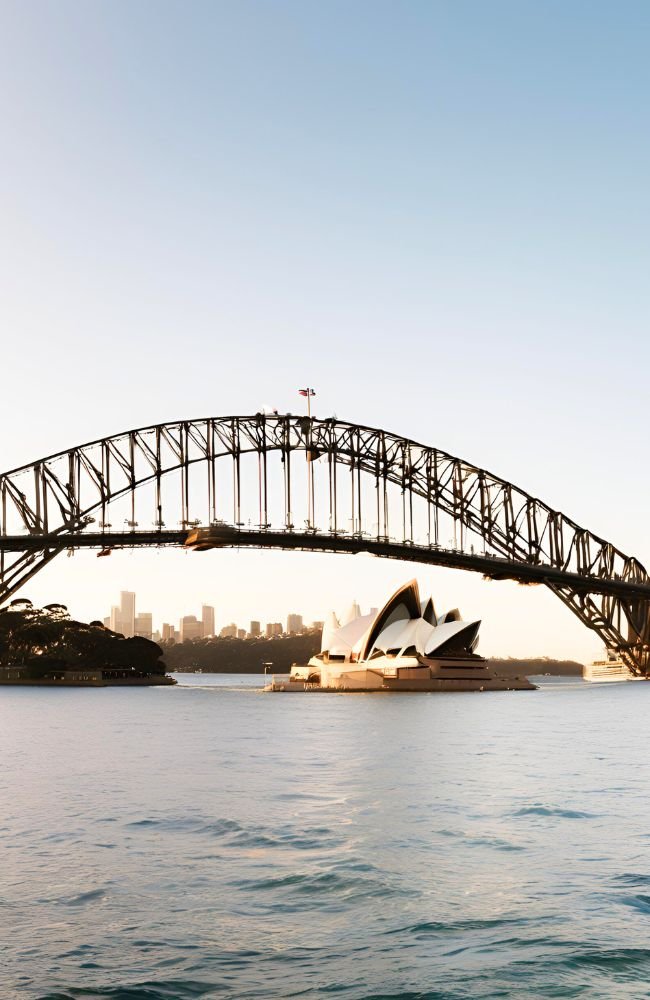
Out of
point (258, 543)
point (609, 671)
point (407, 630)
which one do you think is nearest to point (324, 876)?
point (258, 543)

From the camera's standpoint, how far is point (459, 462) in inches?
4318

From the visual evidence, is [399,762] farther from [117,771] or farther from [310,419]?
[310,419]

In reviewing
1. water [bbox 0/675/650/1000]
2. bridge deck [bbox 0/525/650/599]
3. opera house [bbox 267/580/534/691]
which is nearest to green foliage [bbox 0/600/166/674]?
opera house [bbox 267/580/534/691]

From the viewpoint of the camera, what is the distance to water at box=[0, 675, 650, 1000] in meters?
11.8

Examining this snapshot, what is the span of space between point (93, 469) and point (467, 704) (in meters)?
36.8

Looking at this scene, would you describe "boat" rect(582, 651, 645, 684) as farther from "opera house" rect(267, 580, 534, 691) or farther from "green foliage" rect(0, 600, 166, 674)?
"green foliage" rect(0, 600, 166, 674)

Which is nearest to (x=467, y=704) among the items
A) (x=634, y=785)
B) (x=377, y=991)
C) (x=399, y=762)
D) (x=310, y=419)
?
(x=310, y=419)

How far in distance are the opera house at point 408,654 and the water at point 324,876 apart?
2772 inches

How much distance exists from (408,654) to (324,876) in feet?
307

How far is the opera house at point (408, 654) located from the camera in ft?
349

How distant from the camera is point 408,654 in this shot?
109 m

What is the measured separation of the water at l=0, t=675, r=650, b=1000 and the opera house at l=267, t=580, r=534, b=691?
7040 cm

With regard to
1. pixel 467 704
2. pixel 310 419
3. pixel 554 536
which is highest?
pixel 310 419

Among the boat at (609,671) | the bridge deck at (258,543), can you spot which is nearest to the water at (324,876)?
the bridge deck at (258,543)
